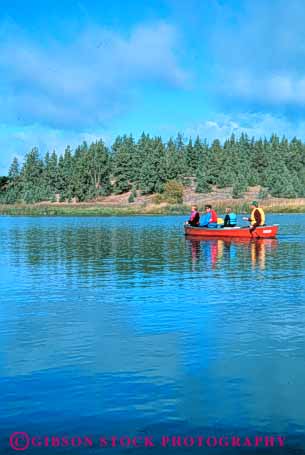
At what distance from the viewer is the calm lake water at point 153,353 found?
8.38 metres

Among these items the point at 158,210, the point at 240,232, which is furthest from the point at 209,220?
the point at 158,210

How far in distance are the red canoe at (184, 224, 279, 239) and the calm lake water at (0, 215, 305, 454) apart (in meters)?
15.3

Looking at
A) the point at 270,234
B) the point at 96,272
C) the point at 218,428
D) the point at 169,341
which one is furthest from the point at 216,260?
the point at 218,428

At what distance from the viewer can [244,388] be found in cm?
963

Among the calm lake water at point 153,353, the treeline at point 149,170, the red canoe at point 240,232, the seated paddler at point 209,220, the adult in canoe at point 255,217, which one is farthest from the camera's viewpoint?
the treeline at point 149,170

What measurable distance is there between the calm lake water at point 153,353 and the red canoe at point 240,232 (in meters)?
15.3

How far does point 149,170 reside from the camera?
126 meters

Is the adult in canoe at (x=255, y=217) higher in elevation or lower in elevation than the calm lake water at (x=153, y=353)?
higher

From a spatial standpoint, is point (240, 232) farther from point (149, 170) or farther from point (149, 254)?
point (149, 170)

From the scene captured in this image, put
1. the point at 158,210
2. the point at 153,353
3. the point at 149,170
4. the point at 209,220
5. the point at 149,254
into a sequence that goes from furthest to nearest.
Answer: the point at 149,170, the point at 158,210, the point at 209,220, the point at 149,254, the point at 153,353

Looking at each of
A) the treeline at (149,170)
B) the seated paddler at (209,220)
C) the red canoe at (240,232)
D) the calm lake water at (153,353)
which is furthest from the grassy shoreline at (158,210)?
the calm lake water at (153,353)

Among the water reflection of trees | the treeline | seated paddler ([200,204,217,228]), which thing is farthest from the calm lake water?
the treeline

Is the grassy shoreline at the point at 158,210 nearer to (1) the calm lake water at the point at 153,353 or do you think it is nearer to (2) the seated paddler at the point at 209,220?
(2) the seated paddler at the point at 209,220

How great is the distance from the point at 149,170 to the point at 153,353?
11514 cm
